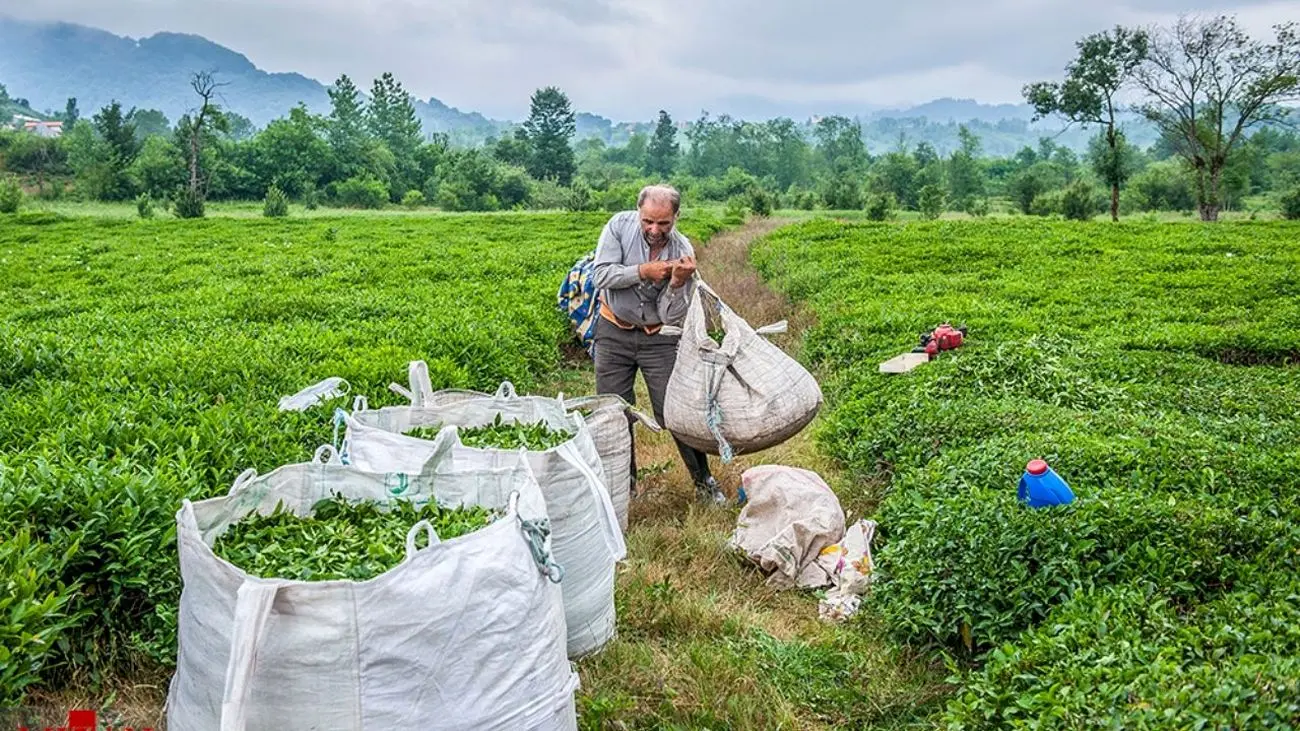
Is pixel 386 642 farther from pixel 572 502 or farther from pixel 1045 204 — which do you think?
pixel 1045 204

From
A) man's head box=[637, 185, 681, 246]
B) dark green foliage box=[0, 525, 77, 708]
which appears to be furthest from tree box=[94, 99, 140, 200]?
dark green foliage box=[0, 525, 77, 708]

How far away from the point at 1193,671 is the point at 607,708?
1638mm

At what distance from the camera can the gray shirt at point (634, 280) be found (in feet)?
15.8

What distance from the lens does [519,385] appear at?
23.5 feet

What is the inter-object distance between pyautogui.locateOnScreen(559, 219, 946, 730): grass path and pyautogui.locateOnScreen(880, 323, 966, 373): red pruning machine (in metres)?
2.72

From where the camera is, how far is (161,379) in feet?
17.4

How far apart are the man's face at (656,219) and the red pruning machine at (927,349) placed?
3.13 m

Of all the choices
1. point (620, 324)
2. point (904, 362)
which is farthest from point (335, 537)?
point (904, 362)

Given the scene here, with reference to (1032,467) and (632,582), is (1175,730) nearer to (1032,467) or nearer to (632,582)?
(1032,467)

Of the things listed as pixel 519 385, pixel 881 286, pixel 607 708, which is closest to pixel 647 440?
pixel 519 385

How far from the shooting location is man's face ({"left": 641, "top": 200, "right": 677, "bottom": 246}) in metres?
4.67

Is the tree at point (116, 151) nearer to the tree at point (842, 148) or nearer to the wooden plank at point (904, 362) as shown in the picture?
the wooden plank at point (904, 362)

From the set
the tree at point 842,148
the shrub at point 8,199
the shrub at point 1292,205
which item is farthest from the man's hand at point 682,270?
the tree at point 842,148

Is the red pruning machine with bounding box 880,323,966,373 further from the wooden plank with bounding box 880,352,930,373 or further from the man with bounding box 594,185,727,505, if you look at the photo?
the man with bounding box 594,185,727,505
